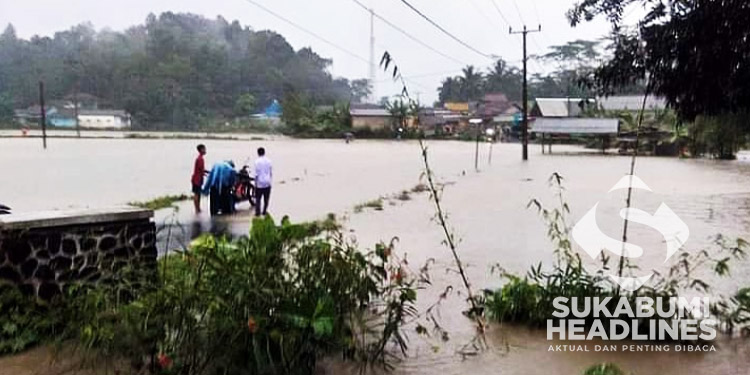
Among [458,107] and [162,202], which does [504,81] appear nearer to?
[458,107]

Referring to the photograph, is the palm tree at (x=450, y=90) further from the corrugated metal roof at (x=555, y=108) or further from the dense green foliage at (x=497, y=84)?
the corrugated metal roof at (x=555, y=108)

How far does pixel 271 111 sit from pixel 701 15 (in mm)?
65079

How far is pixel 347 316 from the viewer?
4094 mm

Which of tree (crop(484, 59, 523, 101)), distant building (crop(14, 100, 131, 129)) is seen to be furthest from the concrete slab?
tree (crop(484, 59, 523, 101))

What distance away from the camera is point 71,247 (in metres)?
4.93

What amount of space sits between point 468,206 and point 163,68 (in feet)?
181

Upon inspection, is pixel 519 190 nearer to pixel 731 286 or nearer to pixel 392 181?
pixel 392 181

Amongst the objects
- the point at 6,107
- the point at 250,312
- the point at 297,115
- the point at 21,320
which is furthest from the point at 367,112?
the point at 250,312

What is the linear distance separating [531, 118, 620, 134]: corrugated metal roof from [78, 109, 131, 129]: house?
133 ft

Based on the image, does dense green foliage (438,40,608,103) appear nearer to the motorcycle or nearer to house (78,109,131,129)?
house (78,109,131,129)

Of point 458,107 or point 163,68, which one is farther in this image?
point 458,107

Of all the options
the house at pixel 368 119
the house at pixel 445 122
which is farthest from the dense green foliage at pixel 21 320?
the house at pixel 368 119

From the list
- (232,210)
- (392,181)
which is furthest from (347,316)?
(392,181)

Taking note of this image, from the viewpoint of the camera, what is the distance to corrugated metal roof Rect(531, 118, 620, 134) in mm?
40531
